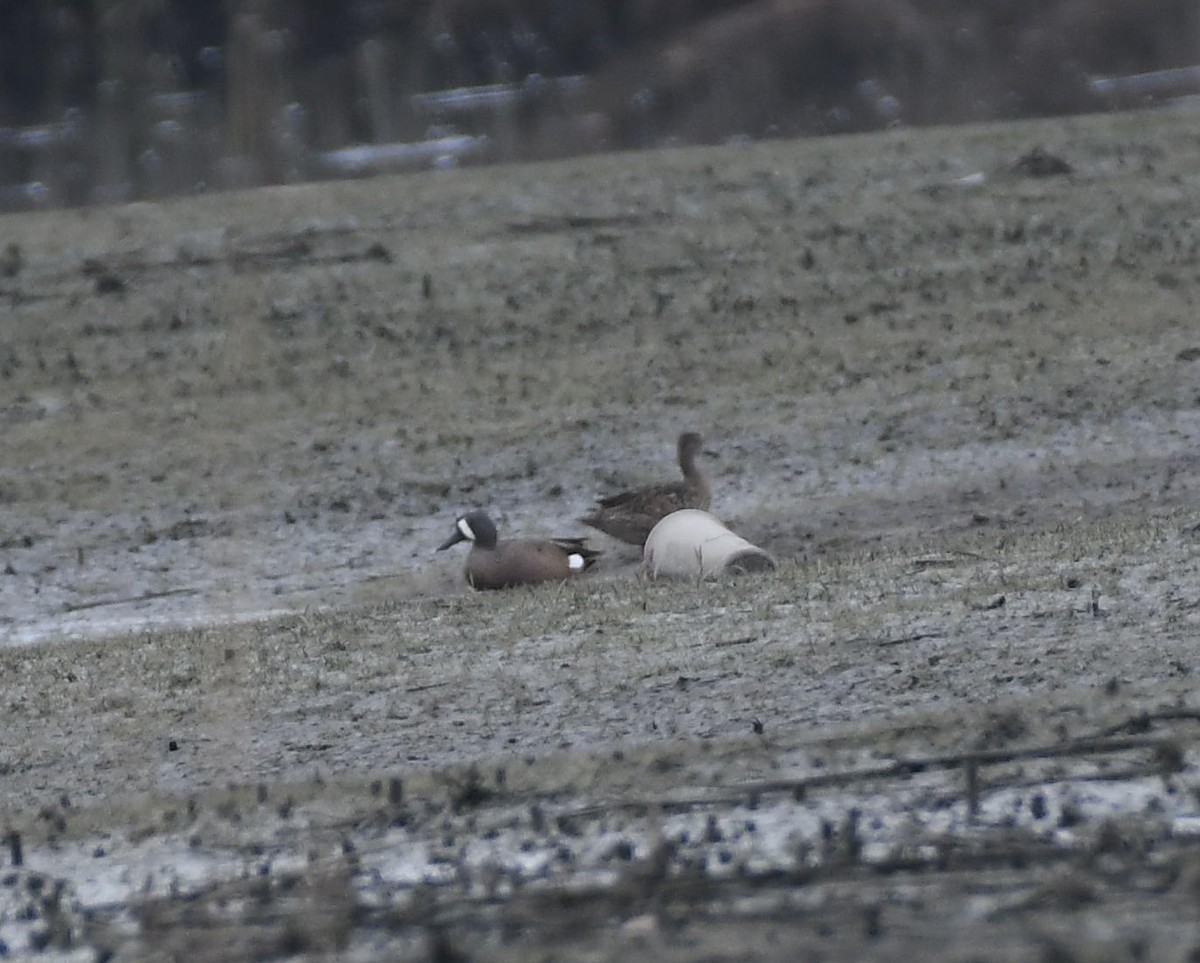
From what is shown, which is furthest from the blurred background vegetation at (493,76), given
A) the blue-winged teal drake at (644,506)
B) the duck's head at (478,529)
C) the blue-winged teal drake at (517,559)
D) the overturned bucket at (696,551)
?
the overturned bucket at (696,551)

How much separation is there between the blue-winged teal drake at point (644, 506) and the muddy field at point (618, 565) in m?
0.25

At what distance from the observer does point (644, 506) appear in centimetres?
1016

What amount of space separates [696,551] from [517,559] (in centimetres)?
84

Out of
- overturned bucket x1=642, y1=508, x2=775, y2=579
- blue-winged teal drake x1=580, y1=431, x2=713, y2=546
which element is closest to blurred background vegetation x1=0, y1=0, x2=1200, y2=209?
blue-winged teal drake x1=580, y1=431, x2=713, y2=546

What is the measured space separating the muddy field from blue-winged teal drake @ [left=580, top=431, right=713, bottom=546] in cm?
25

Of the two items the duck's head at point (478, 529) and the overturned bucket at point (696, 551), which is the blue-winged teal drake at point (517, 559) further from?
the overturned bucket at point (696, 551)

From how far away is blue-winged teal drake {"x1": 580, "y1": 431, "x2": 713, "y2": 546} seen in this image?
33.2 ft

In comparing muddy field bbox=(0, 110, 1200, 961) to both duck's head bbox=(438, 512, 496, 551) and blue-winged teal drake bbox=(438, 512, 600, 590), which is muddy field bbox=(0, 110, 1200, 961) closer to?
duck's head bbox=(438, 512, 496, 551)

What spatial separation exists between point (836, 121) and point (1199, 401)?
7.07 metres

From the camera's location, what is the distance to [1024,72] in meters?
19.6

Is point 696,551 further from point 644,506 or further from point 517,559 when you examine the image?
point 644,506

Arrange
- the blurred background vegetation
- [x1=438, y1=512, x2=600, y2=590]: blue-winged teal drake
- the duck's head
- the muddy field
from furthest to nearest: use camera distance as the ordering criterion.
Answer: the blurred background vegetation
the duck's head
[x1=438, y1=512, x2=600, y2=590]: blue-winged teal drake
the muddy field

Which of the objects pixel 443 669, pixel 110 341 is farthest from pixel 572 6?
pixel 443 669

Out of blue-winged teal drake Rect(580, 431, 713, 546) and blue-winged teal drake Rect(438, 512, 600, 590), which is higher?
blue-winged teal drake Rect(580, 431, 713, 546)
